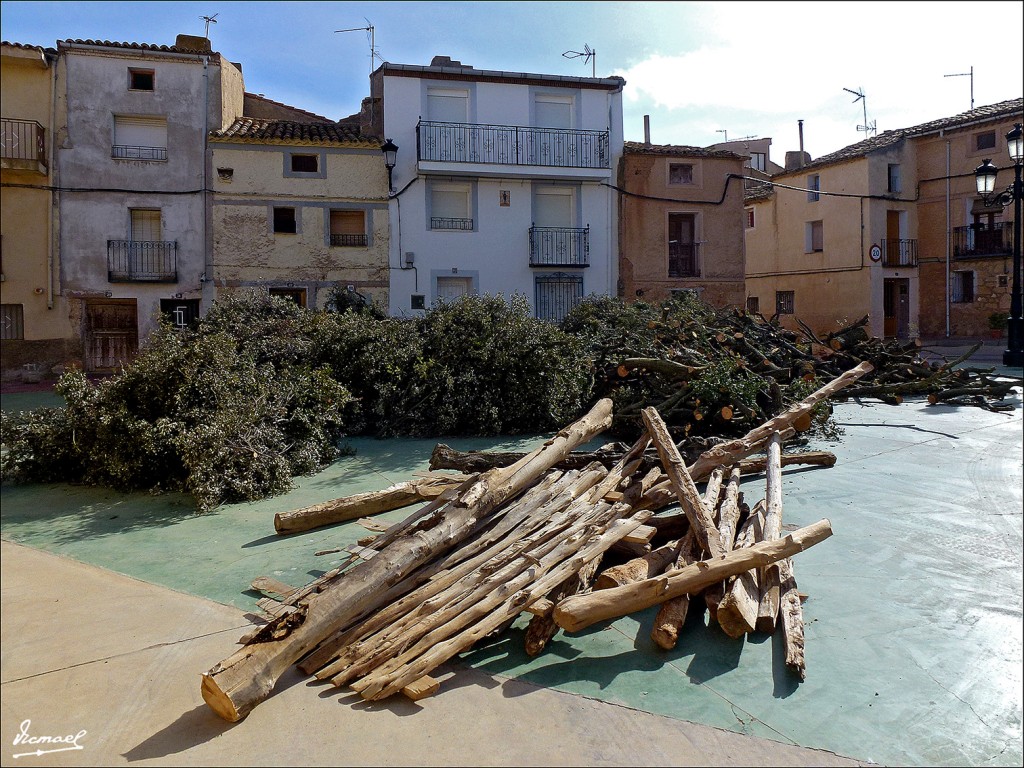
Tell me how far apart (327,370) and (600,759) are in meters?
6.85

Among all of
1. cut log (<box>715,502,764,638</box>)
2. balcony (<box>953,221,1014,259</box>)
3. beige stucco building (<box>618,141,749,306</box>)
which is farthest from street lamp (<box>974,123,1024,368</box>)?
cut log (<box>715,502,764,638</box>)

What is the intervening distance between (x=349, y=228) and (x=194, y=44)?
6469 mm

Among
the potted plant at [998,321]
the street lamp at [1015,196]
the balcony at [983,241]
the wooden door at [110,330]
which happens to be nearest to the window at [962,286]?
the balcony at [983,241]

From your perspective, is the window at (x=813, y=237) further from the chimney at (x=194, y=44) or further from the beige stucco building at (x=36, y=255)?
the beige stucco building at (x=36, y=255)

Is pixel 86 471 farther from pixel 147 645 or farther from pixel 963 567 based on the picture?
pixel 963 567

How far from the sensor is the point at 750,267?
3403 cm

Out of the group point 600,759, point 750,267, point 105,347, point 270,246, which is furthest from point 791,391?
point 750,267

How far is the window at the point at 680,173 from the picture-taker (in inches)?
933

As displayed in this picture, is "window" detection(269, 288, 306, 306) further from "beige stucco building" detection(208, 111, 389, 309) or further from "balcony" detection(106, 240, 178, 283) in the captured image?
"balcony" detection(106, 240, 178, 283)

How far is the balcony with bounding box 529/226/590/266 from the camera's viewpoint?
72.6 ft

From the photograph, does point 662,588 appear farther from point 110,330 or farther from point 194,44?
point 194,44

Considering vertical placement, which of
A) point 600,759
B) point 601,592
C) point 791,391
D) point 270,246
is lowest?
point 600,759

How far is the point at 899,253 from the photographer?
2972cm

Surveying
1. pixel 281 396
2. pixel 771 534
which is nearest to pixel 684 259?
pixel 281 396
